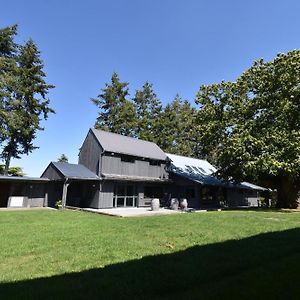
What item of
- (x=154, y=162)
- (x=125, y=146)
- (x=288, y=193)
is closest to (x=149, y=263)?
(x=125, y=146)

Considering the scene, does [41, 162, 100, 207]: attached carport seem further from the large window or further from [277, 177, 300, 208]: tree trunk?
[277, 177, 300, 208]: tree trunk

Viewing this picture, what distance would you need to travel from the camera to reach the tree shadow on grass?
562cm

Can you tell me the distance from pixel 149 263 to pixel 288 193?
88.4ft

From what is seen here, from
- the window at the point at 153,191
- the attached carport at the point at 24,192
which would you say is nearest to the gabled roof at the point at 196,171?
the window at the point at 153,191

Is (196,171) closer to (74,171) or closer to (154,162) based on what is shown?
(154,162)

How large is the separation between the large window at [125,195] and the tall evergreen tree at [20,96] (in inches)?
576

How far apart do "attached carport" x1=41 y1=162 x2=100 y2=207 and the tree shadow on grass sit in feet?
61.2

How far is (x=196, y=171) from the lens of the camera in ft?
121

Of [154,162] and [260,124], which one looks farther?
[154,162]

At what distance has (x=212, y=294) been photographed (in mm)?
5367

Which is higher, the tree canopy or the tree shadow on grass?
the tree canopy

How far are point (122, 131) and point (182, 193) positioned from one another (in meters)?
22.2

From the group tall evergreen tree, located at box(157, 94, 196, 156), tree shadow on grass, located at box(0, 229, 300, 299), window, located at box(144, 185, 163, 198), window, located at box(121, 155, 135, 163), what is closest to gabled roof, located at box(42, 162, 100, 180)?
window, located at box(121, 155, 135, 163)

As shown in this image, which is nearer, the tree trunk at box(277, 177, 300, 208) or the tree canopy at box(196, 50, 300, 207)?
the tree canopy at box(196, 50, 300, 207)
